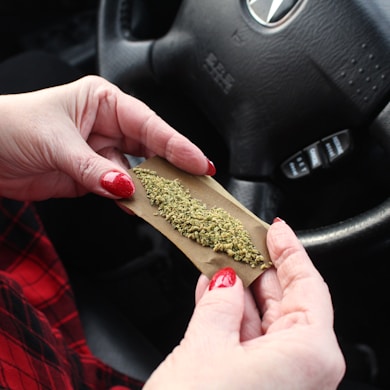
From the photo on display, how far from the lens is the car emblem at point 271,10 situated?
33.7 inches

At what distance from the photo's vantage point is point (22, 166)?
827 millimetres

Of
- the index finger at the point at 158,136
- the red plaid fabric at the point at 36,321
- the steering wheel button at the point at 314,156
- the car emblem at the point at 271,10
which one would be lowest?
the red plaid fabric at the point at 36,321

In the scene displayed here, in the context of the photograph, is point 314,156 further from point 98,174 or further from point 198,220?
point 98,174

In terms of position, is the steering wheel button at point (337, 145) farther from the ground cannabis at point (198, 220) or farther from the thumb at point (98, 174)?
the thumb at point (98, 174)

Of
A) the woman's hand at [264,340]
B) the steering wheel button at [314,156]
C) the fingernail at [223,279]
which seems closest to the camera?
the woman's hand at [264,340]

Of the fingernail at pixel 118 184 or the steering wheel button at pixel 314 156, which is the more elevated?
the fingernail at pixel 118 184

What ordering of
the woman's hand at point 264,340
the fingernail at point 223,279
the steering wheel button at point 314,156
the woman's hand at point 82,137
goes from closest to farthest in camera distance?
the woman's hand at point 264,340 < the fingernail at point 223,279 < the woman's hand at point 82,137 < the steering wheel button at point 314,156

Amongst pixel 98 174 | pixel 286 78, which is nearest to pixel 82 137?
pixel 98 174

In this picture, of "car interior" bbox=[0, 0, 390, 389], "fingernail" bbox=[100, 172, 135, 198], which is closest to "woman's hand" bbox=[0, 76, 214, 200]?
"fingernail" bbox=[100, 172, 135, 198]

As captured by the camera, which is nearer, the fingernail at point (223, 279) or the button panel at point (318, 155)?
the fingernail at point (223, 279)

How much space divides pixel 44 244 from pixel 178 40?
0.45m

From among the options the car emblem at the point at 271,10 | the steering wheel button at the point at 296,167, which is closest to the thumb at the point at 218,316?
the steering wheel button at the point at 296,167

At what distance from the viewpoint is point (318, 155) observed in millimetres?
878

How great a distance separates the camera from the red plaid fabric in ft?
2.38
